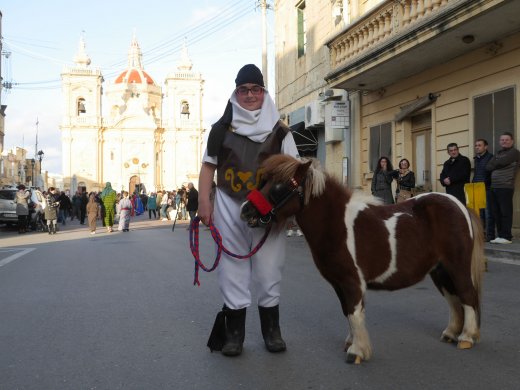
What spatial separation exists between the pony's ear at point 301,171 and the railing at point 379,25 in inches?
351

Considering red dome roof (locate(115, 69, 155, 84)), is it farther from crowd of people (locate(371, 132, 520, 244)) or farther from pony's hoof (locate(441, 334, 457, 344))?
pony's hoof (locate(441, 334, 457, 344))

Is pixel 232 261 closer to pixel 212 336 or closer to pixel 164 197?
pixel 212 336

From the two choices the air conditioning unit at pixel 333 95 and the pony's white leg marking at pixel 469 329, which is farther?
the air conditioning unit at pixel 333 95

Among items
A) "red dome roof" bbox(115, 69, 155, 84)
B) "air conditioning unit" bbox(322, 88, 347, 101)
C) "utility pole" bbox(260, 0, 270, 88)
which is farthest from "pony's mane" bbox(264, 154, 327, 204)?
"red dome roof" bbox(115, 69, 155, 84)

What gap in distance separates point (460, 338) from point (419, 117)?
1133cm

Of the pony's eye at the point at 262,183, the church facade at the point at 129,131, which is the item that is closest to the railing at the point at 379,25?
the pony's eye at the point at 262,183

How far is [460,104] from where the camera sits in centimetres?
1248

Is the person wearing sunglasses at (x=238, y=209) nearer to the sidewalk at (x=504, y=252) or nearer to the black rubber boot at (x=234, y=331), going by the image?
the black rubber boot at (x=234, y=331)

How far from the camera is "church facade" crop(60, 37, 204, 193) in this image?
3199 inches

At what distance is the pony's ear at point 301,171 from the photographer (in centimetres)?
366

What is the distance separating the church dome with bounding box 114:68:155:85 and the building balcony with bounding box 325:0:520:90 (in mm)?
76970

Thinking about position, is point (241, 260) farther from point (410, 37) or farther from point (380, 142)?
point (380, 142)

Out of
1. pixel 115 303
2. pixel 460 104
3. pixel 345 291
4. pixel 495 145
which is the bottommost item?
pixel 115 303

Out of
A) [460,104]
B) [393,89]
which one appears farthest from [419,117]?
[460,104]
